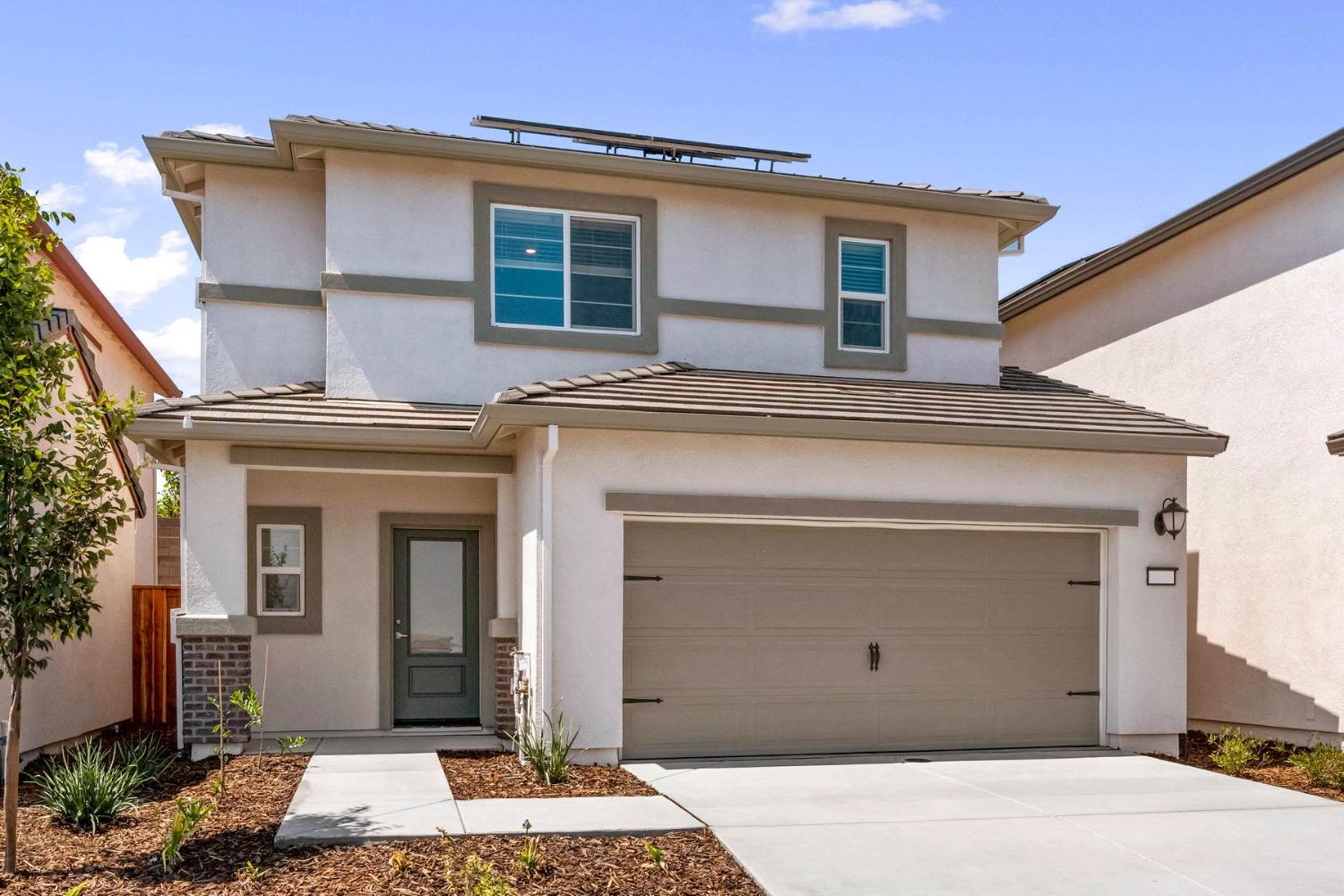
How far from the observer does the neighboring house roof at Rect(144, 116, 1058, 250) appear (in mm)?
12117

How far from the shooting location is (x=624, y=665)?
34.8 feet

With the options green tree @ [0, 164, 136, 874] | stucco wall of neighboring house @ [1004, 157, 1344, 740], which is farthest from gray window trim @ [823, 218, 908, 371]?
green tree @ [0, 164, 136, 874]

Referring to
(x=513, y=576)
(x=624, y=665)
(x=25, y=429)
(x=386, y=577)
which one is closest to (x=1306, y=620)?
(x=624, y=665)

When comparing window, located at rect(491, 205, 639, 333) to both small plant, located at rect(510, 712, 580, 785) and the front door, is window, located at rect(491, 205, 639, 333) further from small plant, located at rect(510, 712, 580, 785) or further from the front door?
small plant, located at rect(510, 712, 580, 785)

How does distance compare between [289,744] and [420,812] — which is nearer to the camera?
[420,812]

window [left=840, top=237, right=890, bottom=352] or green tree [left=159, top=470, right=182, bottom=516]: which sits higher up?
window [left=840, top=237, right=890, bottom=352]

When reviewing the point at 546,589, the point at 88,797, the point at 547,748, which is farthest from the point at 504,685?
the point at 88,797

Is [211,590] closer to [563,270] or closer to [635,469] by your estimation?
[635,469]

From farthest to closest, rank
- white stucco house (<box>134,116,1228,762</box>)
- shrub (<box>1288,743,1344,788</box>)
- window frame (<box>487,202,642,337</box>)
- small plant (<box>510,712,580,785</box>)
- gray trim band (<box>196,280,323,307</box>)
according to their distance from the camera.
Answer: window frame (<box>487,202,642,337</box>)
gray trim band (<box>196,280,323,307</box>)
white stucco house (<box>134,116,1228,762</box>)
shrub (<box>1288,743,1344,788</box>)
small plant (<box>510,712,580,785</box>)

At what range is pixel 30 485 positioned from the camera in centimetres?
715

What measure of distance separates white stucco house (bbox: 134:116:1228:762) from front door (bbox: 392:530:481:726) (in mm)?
38

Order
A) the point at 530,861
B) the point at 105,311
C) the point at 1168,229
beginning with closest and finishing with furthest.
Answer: the point at 530,861, the point at 1168,229, the point at 105,311

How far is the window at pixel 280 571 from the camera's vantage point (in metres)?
12.3

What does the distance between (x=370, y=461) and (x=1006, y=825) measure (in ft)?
21.8
